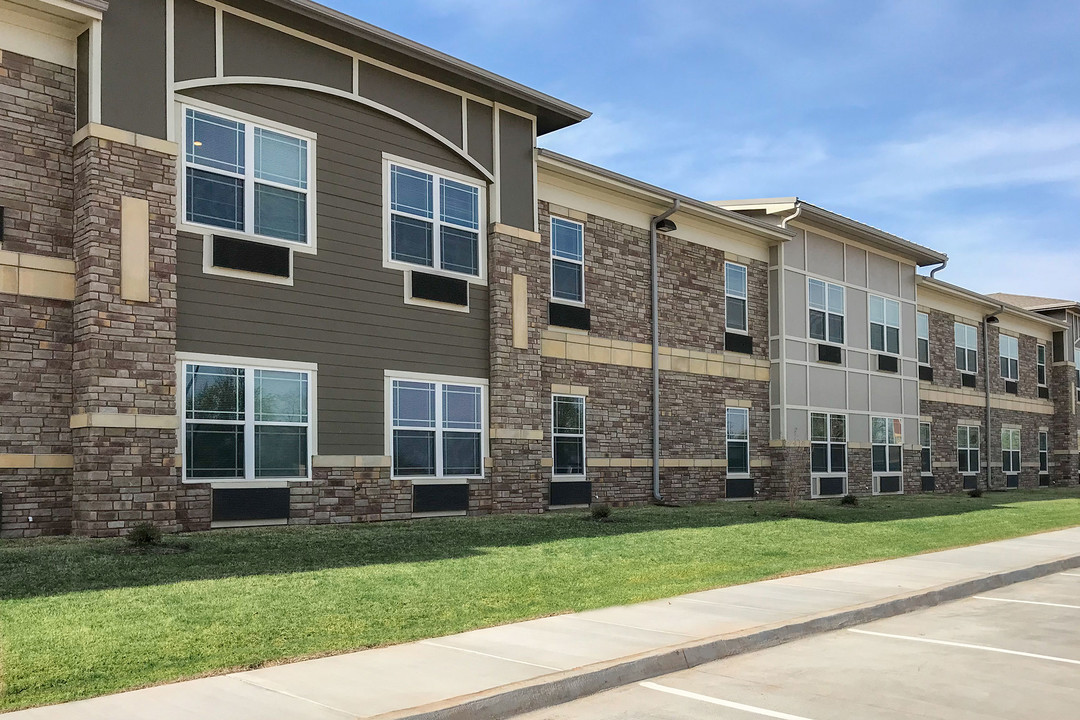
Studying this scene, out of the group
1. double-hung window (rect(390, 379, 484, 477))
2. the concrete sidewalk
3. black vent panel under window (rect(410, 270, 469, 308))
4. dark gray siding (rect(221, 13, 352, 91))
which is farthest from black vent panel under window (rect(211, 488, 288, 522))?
the concrete sidewalk

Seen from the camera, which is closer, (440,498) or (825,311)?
(440,498)

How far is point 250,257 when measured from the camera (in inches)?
607

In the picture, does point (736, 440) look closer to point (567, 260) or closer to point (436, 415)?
point (567, 260)

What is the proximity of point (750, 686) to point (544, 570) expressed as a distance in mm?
4846

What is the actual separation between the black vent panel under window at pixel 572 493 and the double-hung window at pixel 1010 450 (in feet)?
80.2

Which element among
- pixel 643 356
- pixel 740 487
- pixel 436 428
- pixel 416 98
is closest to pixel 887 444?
pixel 740 487

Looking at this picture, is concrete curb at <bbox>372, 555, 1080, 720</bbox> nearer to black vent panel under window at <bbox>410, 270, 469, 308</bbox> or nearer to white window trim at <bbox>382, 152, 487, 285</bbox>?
black vent panel under window at <bbox>410, 270, 469, 308</bbox>

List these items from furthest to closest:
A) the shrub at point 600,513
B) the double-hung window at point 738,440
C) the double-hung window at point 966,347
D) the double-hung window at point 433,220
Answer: the double-hung window at point 966,347 → the double-hung window at point 738,440 → the shrub at point 600,513 → the double-hung window at point 433,220

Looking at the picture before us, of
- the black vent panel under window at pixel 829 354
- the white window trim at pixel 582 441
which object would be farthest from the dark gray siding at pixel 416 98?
the black vent panel under window at pixel 829 354

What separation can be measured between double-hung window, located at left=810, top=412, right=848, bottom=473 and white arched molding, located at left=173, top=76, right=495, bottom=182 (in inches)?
522

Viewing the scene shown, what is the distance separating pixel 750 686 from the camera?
711 centimetres

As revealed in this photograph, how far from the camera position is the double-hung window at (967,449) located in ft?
119

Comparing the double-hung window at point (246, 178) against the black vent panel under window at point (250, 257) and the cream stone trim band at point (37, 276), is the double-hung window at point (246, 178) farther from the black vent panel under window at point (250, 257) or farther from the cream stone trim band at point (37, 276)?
the cream stone trim band at point (37, 276)

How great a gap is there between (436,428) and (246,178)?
5350 mm
